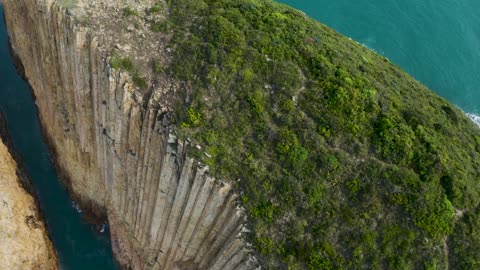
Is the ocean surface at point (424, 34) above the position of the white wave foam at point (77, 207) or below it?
Answer: above

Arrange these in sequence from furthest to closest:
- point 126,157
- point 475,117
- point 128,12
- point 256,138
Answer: point 475,117
point 128,12
point 126,157
point 256,138

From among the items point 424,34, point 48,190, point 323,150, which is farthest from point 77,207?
point 424,34

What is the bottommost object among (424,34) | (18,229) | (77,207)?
(18,229)

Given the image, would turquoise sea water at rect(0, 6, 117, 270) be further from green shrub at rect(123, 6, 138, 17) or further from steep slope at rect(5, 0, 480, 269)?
green shrub at rect(123, 6, 138, 17)

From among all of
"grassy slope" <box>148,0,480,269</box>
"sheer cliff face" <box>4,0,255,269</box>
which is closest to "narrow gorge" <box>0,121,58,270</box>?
"sheer cliff face" <box>4,0,255,269</box>

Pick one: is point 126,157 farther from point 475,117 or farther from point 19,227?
point 475,117

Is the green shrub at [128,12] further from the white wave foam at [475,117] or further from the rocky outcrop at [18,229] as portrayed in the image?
the white wave foam at [475,117]

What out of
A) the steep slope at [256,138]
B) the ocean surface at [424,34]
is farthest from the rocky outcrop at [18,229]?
the ocean surface at [424,34]
